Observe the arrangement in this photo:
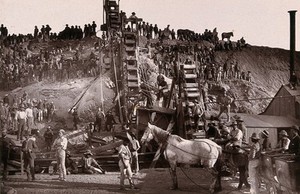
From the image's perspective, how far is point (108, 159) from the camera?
26.6 feet

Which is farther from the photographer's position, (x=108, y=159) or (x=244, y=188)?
(x=108, y=159)

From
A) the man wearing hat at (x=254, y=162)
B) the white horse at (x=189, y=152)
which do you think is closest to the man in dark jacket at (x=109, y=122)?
the white horse at (x=189, y=152)

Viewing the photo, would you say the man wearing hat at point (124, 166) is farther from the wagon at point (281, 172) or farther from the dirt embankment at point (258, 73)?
the dirt embankment at point (258, 73)

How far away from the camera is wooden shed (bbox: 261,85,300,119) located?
308 inches

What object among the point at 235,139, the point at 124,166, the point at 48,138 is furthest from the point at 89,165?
the point at 235,139

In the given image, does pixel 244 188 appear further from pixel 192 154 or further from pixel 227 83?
pixel 227 83

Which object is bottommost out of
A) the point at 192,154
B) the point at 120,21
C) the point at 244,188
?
the point at 244,188

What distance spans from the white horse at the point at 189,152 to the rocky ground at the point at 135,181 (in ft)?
0.79

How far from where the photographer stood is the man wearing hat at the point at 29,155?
723 cm

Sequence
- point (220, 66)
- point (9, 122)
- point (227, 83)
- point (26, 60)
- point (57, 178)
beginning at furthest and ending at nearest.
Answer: point (220, 66)
point (227, 83)
point (26, 60)
point (9, 122)
point (57, 178)

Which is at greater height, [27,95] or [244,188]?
[27,95]

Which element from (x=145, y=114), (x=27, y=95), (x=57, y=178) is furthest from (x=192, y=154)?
(x=27, y=95)

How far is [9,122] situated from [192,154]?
3.75m

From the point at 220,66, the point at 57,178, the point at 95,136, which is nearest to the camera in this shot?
the point at 57,178
